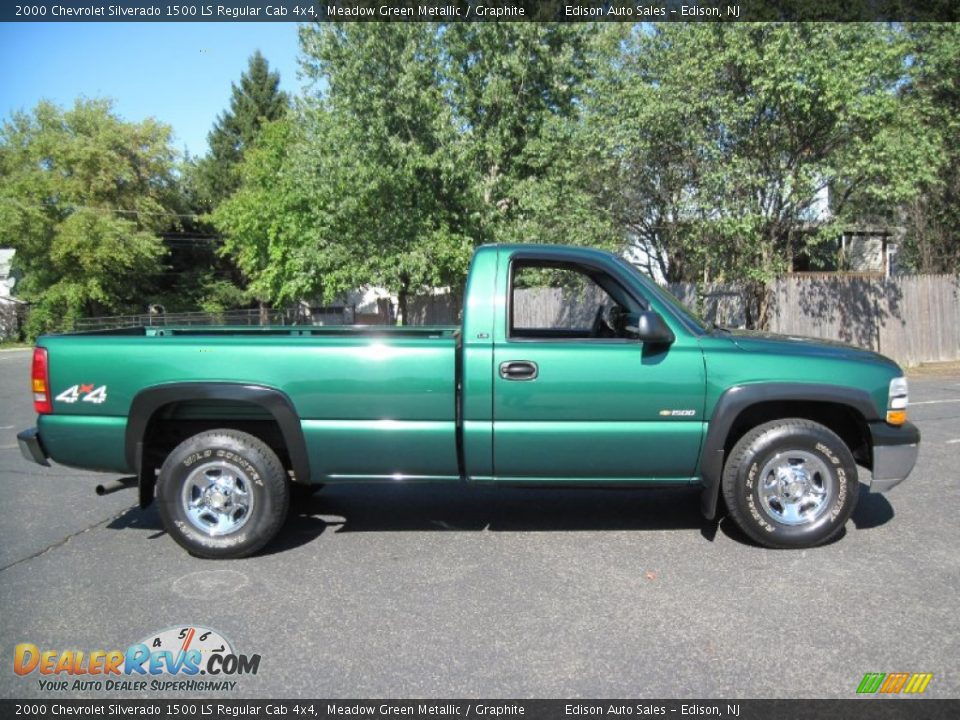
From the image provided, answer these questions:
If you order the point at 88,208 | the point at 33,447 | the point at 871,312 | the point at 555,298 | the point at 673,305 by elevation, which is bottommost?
the point at 33,447

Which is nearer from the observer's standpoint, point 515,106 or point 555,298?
point 515,106

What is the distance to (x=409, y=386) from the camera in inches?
171

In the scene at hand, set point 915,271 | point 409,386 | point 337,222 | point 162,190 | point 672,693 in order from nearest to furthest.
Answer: point 672,693 → point 409,386 → point 337,222 → point 915,271 → point 162,190

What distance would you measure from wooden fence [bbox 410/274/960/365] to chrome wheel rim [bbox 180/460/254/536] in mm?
13178

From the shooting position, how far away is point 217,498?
14.7 ft

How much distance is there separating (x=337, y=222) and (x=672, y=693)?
17.2 meters

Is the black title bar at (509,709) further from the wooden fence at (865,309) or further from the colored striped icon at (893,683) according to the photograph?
the wooden fence at (865,309)

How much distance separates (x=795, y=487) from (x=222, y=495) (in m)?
3.64

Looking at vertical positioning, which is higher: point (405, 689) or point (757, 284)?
point (757, 284)

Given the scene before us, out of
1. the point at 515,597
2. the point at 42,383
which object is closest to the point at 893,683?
the point at 515,597

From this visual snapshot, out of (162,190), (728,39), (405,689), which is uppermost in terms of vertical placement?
(162,190)

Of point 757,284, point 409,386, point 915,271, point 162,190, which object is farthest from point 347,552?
point 162,190

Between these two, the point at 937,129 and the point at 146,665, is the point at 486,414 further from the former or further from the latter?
the point at 937,129

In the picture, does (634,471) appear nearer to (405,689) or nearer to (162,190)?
(405,689)
